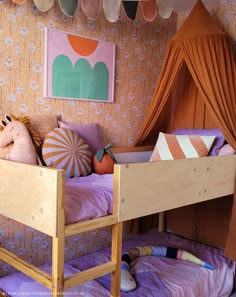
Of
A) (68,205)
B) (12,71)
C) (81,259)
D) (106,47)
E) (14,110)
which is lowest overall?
(81,259)

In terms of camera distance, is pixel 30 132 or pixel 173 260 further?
pixel 173 260

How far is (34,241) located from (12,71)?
4.04 ft

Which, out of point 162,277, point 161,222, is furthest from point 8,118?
point 161,222

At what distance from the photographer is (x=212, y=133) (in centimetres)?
268

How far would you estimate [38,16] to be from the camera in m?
2.29

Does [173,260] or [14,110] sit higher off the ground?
[14,110]

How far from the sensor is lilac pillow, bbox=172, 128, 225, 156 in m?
2.55

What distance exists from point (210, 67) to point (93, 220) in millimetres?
1540

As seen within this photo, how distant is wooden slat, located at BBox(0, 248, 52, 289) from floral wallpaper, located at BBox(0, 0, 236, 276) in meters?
0.48

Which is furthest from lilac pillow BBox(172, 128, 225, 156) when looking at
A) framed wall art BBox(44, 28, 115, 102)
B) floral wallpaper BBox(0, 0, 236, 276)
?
framed wall art BBox(44, 28, 115, 102)

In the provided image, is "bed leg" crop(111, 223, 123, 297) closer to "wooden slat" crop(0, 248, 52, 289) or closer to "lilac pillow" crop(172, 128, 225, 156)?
"wooden slat" crop(0, 248, 52, 289)

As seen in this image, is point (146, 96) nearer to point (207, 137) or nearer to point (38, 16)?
point (207, 137)

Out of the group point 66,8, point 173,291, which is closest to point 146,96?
point 66,8

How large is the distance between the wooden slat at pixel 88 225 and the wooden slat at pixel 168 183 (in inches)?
1.9
